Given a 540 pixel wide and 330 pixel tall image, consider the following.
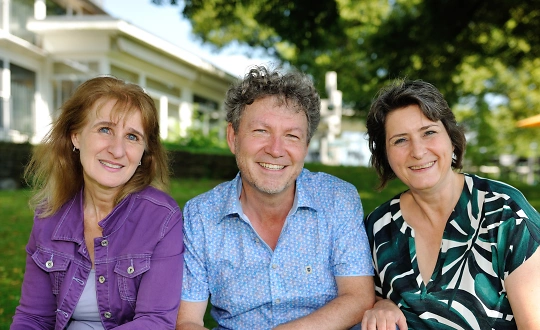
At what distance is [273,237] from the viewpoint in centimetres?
285

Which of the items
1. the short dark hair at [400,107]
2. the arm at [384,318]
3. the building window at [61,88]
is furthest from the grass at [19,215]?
the building window at [61,88]

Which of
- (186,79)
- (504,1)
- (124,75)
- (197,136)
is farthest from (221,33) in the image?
(504,1)

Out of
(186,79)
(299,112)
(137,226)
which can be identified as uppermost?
(186,79)

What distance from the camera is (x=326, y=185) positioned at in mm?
2965

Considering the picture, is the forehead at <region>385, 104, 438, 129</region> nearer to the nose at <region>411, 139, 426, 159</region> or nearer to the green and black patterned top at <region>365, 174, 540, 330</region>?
the nose at <region>411, 139, 426, 159</region>

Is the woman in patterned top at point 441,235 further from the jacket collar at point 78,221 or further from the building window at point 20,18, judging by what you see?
the building window at point 20,18

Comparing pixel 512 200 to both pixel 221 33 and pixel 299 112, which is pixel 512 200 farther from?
pixel 221 33

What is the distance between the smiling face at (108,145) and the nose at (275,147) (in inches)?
26.6

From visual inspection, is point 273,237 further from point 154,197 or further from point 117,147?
point 117,147

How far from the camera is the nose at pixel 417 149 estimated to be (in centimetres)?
255

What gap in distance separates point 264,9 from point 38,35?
9697 millimetres

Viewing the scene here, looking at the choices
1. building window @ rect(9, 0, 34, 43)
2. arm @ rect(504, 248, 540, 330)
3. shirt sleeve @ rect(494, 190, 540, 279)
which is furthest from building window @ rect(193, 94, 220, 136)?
arm @ rect(504, 248, 540, 330)

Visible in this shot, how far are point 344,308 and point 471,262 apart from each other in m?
0.65

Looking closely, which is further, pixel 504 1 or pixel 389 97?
pixel 504 1
